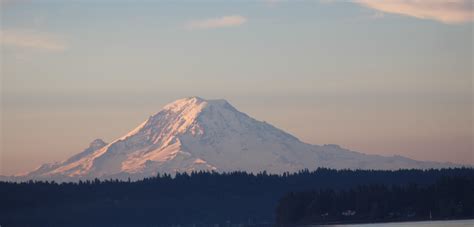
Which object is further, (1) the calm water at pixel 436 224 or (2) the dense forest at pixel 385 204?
(2) the dense forest at pixel 385 204

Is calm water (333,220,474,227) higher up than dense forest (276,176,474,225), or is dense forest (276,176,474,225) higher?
dense forest (276,176,474,225)

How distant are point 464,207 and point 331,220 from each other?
1697cm

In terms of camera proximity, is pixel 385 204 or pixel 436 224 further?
pixel 385 204

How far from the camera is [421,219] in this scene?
18975 centimetres

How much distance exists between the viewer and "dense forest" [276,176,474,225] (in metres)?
188

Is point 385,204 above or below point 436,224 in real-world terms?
above

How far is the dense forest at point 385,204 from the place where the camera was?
18775cm

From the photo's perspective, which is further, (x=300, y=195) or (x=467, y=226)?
(x=300, y=195)

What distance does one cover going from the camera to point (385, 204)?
192 m

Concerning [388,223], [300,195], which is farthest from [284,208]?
[388,223]

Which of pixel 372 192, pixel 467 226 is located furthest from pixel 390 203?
pixel 467 226

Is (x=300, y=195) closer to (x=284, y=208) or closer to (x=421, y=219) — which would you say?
(x=284, y=208)

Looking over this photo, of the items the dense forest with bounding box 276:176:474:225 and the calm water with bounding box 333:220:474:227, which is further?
the dense forest with bounding box 276:176:474:225

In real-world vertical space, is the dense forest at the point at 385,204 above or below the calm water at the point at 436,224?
above
